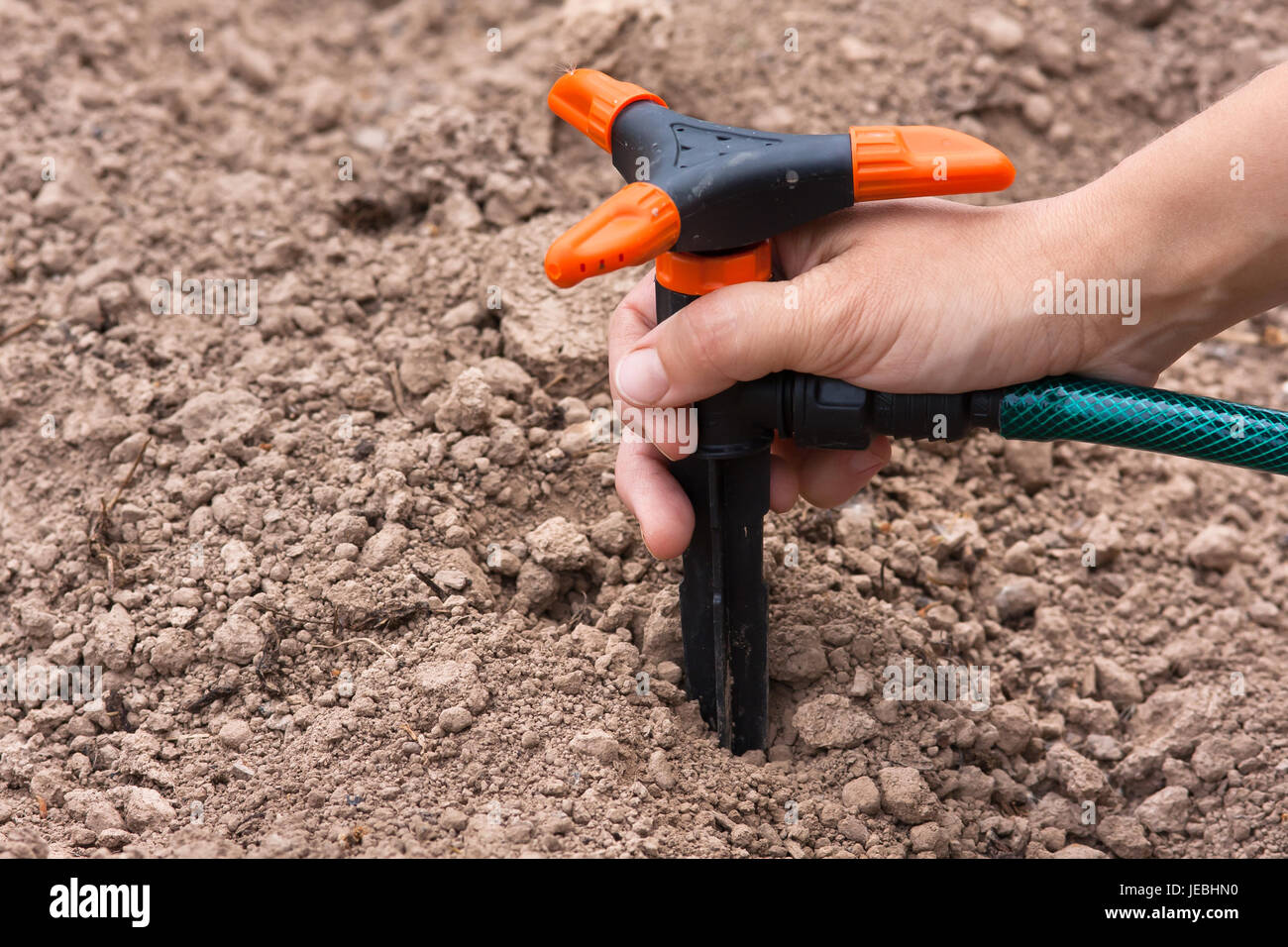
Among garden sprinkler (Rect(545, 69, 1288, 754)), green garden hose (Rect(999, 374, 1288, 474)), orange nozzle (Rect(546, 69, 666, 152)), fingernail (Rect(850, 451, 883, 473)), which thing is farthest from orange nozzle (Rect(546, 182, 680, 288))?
fingernail (Rect(850, 451, 883, 473))

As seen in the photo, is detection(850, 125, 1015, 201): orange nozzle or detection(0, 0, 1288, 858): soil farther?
detection(0, 0, 1288, 858): soil

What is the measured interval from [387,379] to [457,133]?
26.6 inches

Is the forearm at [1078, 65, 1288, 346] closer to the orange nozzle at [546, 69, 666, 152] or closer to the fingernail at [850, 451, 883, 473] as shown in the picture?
the fingernail at [850, 451, 883, 473]

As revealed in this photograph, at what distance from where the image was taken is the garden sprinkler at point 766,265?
143cm

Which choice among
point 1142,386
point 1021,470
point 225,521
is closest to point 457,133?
point 225,521

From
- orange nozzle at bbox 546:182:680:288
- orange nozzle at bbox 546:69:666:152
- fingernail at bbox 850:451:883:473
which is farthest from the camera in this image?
fingernail at bbox 850:451:883:473

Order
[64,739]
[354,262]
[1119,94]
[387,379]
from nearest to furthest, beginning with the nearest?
[64,739], [387,379], [354,262], [1119,94]

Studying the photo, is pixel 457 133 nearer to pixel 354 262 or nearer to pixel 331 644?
pixel 354 262

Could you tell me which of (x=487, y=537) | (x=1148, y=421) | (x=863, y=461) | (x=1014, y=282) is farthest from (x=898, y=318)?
(x=487, y=537)

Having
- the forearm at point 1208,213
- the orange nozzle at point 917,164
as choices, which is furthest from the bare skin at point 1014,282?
the orange nozzle at point 917,164

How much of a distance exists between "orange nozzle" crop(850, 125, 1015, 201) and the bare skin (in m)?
0.11

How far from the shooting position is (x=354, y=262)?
2.41 metres

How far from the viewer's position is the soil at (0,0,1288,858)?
66.6 inches

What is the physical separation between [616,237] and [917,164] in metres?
0.42
